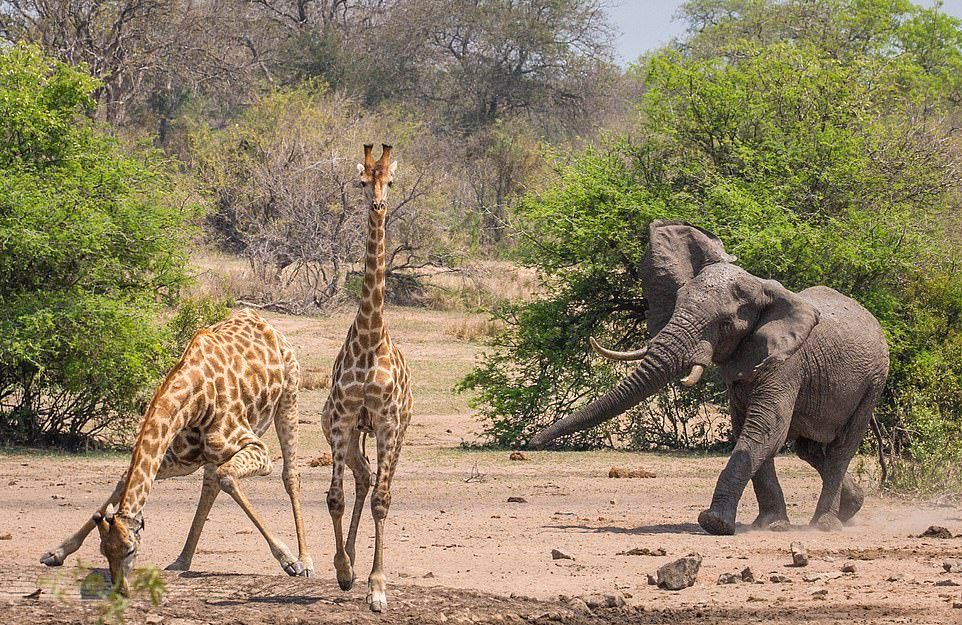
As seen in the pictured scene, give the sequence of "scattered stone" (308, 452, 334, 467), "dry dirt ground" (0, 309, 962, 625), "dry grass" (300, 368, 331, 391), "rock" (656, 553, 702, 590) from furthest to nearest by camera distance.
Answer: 1. "dry grass" (300, 368, 331, 391)
2. "scattered stone" (308, 452, 334, 467)
3. "rock" (656, 553, 702, 590)
4. "dry dirt ground" (0, 309, 962, 625)

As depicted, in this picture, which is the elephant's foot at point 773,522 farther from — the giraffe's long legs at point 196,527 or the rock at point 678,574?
the giraffe's long legs at point 196,527

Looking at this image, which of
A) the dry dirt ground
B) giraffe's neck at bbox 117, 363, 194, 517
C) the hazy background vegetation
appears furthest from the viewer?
the hazy background vegetation

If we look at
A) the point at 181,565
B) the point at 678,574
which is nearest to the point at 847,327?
the point at 678,574

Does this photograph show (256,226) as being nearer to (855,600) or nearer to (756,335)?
(756,335)

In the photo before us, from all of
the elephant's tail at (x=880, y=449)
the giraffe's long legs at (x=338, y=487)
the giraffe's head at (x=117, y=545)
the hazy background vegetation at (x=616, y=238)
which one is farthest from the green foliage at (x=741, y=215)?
the giraffe's head at (x=117, y=545)

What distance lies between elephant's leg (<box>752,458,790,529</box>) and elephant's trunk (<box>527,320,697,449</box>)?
1.18 meters

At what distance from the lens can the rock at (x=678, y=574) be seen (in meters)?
8.98

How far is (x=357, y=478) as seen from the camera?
8.56m

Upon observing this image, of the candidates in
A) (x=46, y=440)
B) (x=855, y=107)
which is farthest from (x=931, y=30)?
(x=46, y=440)

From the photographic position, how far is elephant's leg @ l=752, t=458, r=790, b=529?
38.0ft

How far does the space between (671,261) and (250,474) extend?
14.8 feet

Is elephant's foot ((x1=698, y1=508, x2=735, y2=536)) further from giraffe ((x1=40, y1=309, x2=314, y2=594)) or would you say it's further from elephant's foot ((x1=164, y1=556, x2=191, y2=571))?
elephant's foot ((x1=164, y1=556, x2=191, y2=571))

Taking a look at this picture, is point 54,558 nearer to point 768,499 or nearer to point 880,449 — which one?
point 768,499

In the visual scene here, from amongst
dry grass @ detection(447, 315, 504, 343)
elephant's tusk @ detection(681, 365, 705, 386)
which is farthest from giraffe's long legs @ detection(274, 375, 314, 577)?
dry grass @ detection(447, 315, 504, 343)
